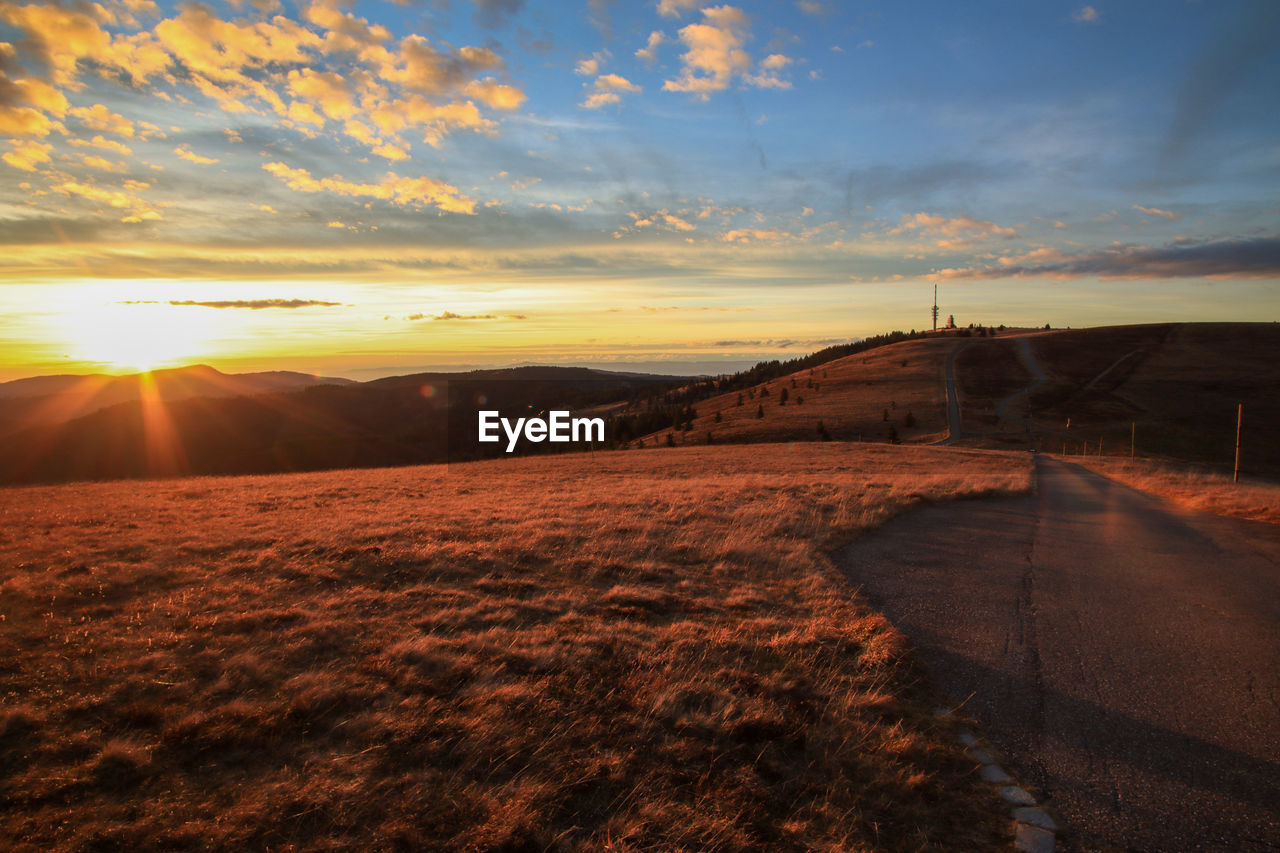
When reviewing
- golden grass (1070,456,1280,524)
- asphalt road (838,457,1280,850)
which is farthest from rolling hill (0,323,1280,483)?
asphalt road (838,457,1280,850)

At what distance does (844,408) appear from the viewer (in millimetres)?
62875

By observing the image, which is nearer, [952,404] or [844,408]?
[844,408]

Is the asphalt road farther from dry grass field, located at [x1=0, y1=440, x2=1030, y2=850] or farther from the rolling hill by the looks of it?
the rolling hill

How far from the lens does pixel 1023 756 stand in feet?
16.4

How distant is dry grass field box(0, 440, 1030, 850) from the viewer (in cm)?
396

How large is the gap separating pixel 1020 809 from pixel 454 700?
457 centimetres

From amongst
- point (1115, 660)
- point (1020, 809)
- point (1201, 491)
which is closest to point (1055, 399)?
point (1201, 491)

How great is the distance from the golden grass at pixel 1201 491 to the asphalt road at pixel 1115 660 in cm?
277

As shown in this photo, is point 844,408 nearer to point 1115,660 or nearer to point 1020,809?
point 1115,660

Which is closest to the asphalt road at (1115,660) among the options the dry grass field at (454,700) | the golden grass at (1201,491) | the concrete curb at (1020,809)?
the concrete curb at (1020,809)

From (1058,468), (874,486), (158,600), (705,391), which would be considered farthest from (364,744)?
(705,391)

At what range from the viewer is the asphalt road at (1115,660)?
174 inches

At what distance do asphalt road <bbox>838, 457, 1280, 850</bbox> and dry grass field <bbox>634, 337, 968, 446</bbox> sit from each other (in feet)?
137

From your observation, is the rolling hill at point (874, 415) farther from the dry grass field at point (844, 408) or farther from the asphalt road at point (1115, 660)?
the asphalt road at point (1115, 660)
